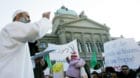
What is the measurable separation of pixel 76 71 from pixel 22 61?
4.23 m

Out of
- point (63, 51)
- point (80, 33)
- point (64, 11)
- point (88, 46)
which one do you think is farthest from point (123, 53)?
point (64, 11)

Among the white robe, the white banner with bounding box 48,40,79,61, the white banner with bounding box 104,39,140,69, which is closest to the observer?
the white robe

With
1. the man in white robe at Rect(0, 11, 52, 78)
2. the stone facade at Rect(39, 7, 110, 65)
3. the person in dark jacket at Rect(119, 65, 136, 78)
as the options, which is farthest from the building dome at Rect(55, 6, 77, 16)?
the man in white robe at Rect(0, 11, 52, 78)

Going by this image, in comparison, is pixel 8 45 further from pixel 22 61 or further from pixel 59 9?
pixel 59 9

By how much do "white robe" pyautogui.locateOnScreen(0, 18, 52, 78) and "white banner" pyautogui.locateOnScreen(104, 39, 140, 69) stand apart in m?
6.63

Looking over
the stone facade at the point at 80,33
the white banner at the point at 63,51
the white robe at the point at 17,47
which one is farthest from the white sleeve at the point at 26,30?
the stone facade at the point at 80,33

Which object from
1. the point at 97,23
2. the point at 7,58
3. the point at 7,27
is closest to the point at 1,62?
the point at 7,58

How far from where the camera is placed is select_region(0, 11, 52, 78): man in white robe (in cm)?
275

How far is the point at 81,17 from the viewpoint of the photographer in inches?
1539

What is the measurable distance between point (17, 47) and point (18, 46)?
12 mm

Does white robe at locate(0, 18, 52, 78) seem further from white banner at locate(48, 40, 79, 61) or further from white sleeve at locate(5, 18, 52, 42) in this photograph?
white banner at locate(48, 40, 79, 61)

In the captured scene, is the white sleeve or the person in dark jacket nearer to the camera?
the white sleeve

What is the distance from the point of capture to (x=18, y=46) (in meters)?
2.82

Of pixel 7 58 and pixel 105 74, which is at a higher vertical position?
pixel 7 58
